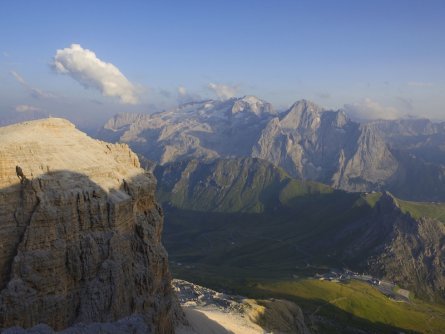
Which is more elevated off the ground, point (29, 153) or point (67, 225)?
point (29, 153)

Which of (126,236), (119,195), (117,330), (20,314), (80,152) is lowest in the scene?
(117,330)

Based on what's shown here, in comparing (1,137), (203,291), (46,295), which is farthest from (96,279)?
(203,291)

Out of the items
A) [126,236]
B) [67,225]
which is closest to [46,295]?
[67,225]

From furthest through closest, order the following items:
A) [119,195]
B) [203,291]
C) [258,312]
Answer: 1. [203,291]
2. [258,312]
3. [119,195]

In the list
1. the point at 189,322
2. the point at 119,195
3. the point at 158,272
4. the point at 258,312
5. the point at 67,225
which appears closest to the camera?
the point at 67,225

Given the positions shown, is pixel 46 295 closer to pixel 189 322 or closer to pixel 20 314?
pixel 20 314

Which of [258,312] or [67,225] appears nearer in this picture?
[67,225]
